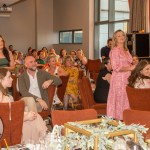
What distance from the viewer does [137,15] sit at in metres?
11.0

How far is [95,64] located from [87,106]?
5.93 metres

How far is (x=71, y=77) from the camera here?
703 cm

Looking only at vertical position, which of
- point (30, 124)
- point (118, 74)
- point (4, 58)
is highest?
point (4, 58)

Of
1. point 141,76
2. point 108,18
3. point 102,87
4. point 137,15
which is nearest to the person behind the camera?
point 141,76

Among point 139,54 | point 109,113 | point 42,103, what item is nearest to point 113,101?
point 109,113

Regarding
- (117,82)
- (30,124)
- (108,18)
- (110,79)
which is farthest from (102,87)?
(108,18)

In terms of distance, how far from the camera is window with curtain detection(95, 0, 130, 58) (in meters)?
12.7

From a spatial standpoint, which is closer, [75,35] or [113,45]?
[113,45]

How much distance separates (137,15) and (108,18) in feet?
8.74

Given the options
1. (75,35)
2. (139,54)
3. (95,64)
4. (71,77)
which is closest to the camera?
(71,77)

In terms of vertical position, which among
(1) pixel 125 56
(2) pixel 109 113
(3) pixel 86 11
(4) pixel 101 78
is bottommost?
(2) pixel 109 113

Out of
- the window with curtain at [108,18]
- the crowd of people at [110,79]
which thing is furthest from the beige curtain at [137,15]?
the crowd of people at [110,79]

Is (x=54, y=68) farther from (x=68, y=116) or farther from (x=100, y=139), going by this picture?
(x=100, y=139)

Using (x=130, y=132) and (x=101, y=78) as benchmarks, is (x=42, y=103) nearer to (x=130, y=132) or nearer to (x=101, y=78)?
(x=101, y=78)
